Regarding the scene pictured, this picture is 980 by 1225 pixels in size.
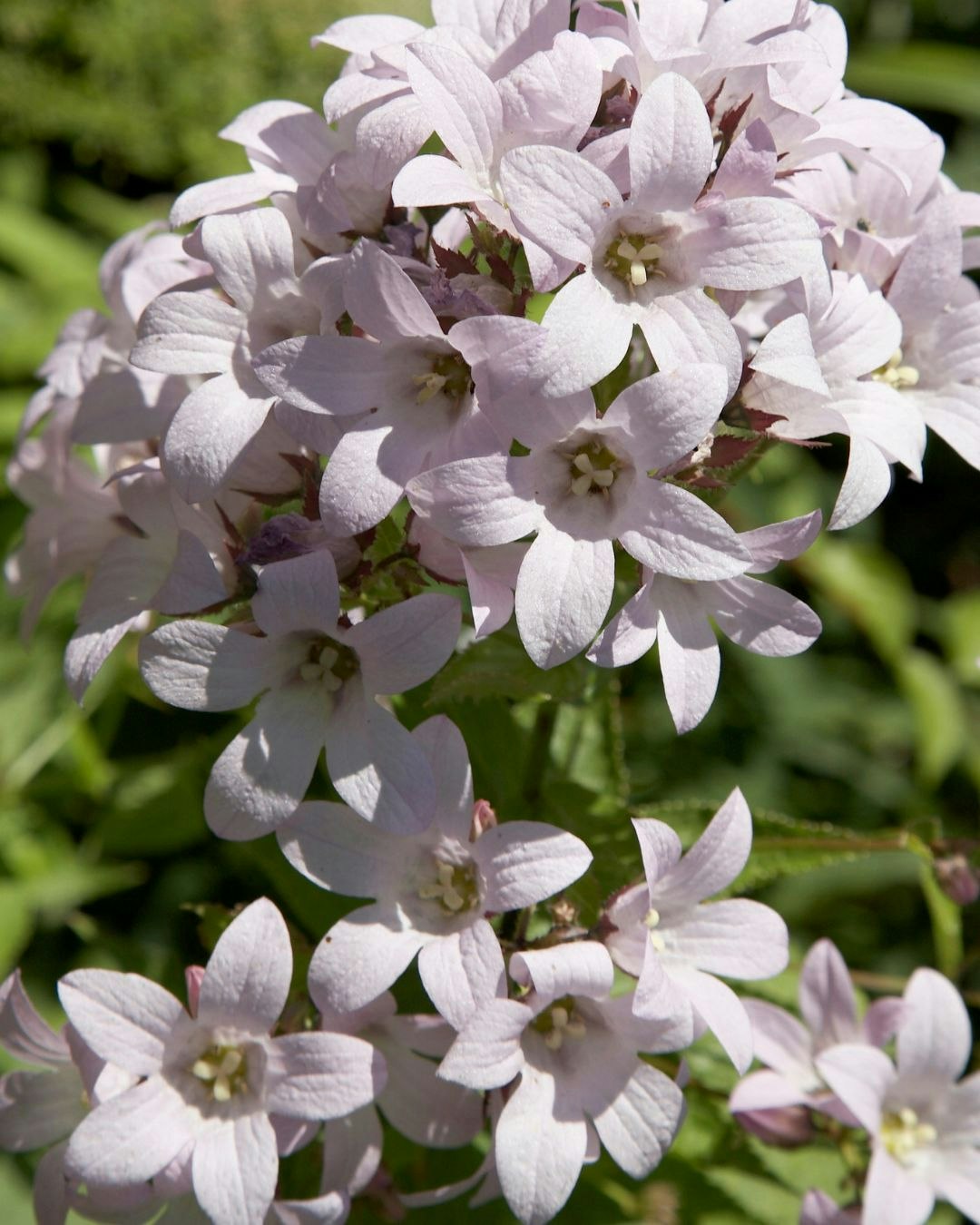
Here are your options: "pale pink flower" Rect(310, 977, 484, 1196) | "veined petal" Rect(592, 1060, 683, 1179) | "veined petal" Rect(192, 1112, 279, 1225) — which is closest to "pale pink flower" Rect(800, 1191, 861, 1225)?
"veined petal" Rect(592, 1060, 683, 1179)

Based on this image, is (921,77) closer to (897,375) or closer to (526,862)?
(897,375)

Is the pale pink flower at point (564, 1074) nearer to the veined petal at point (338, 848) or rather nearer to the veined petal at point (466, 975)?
the veined petal at point (466, 975)

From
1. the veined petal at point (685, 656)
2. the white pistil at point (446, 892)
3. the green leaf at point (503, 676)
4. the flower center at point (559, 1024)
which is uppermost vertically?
the veined petal at point (685, 656)

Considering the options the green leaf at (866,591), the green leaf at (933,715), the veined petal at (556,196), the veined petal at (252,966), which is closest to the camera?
the veined petal at (556,196)

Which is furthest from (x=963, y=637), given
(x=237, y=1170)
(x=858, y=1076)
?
(x=237, y=1170)

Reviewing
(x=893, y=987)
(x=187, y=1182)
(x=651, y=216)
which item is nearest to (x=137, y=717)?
(x=187, y=1182)

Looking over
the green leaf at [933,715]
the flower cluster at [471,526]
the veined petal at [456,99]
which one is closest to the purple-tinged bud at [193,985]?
the flower cluster at [471,526]
